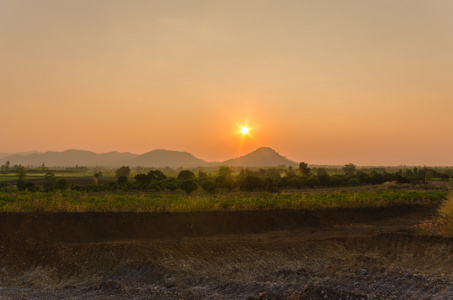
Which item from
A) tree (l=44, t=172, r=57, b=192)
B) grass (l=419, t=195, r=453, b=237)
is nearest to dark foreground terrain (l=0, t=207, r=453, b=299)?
grass (l=419, t=195, r=453, b=237)

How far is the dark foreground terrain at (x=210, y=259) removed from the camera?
33.1 ft

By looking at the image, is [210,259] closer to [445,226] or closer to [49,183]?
[445,226]

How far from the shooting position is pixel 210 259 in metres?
13.5

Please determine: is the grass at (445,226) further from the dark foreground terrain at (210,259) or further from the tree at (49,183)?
the tree at (49,183)

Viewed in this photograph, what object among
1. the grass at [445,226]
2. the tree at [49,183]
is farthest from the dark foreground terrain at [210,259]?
the tree at [49,183]

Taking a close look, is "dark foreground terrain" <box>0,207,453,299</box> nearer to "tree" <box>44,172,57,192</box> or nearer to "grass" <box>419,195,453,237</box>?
"grass" <box>419,195,453,237</box>

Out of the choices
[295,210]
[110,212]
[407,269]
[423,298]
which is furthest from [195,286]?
[295,210]

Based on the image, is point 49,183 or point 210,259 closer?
point 210,259

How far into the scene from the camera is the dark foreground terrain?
10.1 m

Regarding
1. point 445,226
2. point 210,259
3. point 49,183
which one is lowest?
point 210,259

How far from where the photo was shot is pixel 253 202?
2306cm

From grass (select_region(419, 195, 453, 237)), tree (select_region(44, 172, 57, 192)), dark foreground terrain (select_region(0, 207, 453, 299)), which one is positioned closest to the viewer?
dark foreground terrain (select_region(0, 207, 453, 299))

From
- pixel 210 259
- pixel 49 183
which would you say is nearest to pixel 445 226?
pixel 210 259

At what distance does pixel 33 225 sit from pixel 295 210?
1450 cm
